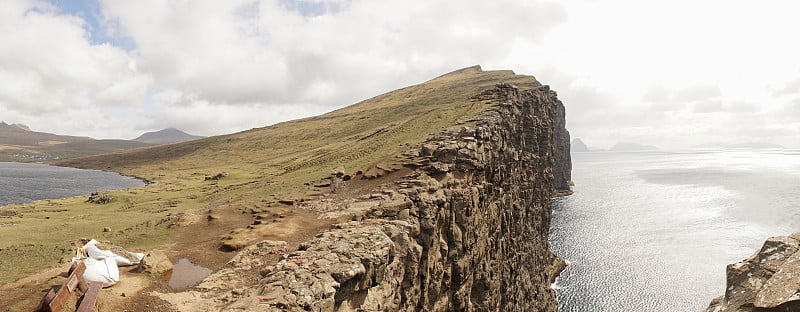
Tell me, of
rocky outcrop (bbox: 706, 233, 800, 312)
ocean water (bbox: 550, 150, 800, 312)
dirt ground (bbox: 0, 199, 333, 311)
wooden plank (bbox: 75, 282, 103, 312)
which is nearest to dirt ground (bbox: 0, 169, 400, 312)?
dirt ground (bbox: 0, 199, 333, 311)

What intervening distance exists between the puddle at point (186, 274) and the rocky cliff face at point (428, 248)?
4.33ft

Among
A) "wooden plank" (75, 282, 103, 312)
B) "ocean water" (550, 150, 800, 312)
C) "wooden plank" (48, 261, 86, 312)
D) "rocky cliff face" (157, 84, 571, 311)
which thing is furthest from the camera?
"ocean water" (550, 150, 800, 312)

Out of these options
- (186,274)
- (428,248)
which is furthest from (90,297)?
(428,248)

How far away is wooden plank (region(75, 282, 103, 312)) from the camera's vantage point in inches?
562

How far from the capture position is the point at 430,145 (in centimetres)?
4159

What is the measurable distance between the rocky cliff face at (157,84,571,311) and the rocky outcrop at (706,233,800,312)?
47.2 ft

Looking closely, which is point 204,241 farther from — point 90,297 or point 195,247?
point 90,297

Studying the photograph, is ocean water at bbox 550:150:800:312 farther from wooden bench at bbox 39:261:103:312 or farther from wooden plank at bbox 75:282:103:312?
wooden bench at bbox 39:261:103:312

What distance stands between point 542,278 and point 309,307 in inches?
2831

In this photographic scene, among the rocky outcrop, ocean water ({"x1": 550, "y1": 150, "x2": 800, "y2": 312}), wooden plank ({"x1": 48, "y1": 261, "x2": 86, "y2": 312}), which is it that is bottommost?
ocean water ({"x1": 550, "y1": 150, "x2": 800, "y2": 312})

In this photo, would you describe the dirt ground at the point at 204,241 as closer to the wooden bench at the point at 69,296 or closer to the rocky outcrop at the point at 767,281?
the wooden bench at the point at 69,296

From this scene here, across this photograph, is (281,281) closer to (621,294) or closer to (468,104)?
(468,104)

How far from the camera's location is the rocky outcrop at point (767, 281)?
800 centimetres

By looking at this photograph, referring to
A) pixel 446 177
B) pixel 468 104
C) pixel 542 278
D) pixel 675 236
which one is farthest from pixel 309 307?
pixel 675 236
